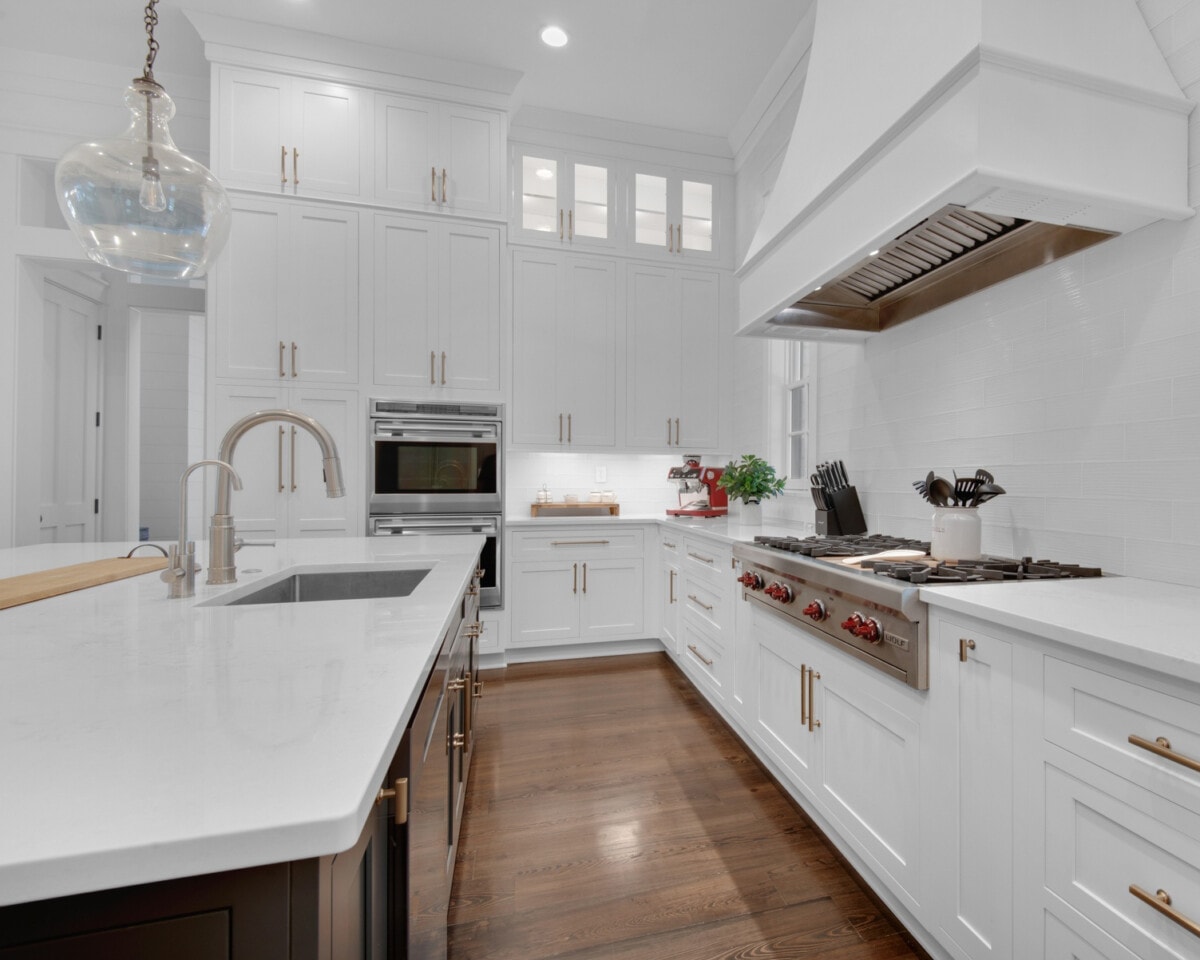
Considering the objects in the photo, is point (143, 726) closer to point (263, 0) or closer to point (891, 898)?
point (891, 898)

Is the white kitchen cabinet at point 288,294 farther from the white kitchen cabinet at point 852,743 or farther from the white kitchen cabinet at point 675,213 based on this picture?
the white kitchen cabinet at point 852,743

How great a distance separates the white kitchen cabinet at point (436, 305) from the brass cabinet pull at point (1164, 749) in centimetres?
307

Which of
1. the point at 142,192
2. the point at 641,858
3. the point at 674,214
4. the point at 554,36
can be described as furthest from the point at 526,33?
the point at 641,858

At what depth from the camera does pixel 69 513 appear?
3.68m

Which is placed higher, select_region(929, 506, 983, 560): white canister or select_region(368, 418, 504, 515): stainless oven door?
select_region(368, 418, 504, 515): stainless oven door

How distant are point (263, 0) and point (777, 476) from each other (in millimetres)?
3726

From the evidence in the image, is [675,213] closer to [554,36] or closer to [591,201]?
[591,201]

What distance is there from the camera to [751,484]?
3.27 m

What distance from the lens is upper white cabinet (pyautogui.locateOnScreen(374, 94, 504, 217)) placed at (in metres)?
3.23

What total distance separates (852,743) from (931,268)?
64.8 inches

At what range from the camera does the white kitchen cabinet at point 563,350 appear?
3670 millimetres

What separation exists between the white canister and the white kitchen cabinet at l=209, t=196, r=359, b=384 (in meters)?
2.93

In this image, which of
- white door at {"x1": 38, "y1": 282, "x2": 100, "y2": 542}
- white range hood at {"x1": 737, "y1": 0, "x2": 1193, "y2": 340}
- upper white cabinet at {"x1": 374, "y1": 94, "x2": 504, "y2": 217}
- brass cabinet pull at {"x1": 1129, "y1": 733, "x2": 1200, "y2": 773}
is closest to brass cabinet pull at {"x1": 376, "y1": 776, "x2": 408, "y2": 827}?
brass cabinet pull at {"x1": 1129, "y1": 733, "x2": 1200, "y2": 773}

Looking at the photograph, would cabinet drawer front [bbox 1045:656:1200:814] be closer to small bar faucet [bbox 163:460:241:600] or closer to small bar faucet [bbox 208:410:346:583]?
small bar faucet [bbox 208:410:346:583]
